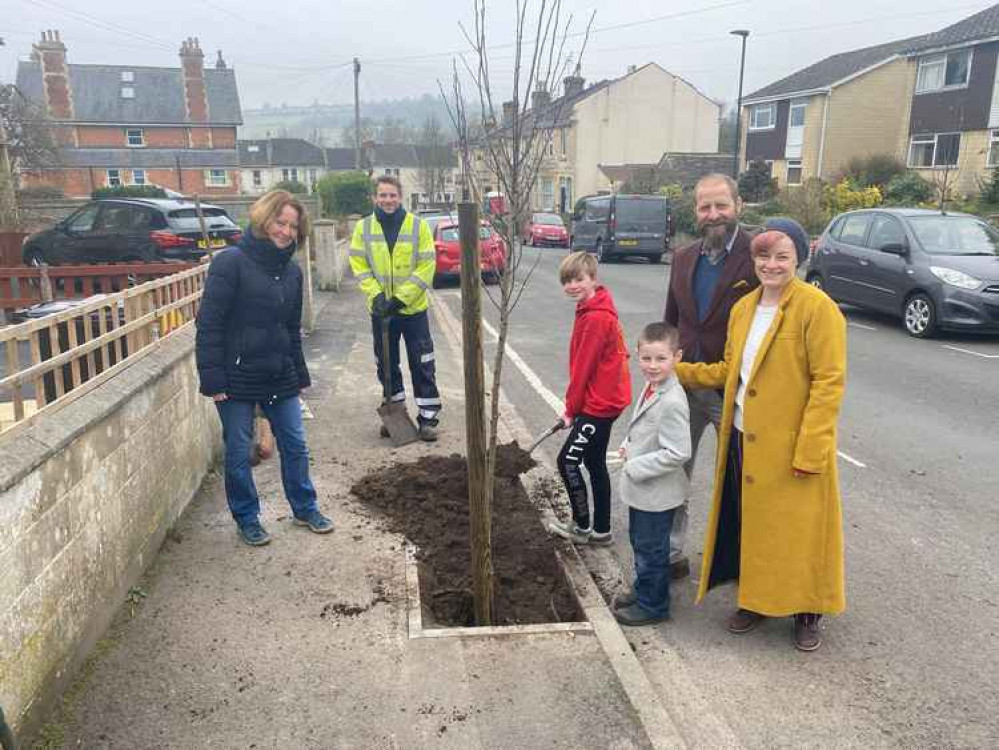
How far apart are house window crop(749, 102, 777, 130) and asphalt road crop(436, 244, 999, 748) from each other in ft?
129

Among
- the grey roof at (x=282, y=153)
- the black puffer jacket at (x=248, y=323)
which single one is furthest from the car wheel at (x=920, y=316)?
the grey roof at (x=282, y=153)

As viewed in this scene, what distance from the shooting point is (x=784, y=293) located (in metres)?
3.29

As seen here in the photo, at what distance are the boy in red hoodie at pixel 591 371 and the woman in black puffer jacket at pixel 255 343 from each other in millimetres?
1513

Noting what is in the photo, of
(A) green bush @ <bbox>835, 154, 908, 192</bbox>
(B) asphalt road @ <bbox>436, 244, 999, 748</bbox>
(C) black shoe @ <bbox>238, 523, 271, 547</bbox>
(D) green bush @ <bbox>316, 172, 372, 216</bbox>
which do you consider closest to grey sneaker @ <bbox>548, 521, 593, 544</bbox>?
(B) asphalt road @ <bbox>436, 244, 999, 748</bbox>

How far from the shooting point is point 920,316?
37.4 ft

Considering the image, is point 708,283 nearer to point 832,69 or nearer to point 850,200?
point 850,200

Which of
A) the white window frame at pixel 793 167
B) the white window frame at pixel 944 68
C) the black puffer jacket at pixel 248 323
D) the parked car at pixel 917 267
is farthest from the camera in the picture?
the white window frame at pixel 793 167

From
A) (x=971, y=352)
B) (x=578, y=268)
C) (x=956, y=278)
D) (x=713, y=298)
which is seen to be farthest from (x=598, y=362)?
(x=956, y=278)

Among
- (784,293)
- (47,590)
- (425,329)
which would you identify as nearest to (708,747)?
(784,293)

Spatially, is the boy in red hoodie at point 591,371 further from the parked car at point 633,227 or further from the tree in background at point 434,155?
the tree in background at point 434,155

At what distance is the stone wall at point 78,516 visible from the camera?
2707mm

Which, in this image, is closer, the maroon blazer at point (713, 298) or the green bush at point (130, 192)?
the maroon blazer at point (713, 298)

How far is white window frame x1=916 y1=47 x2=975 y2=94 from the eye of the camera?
108 feet

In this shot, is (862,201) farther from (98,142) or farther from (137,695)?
(98,142)
